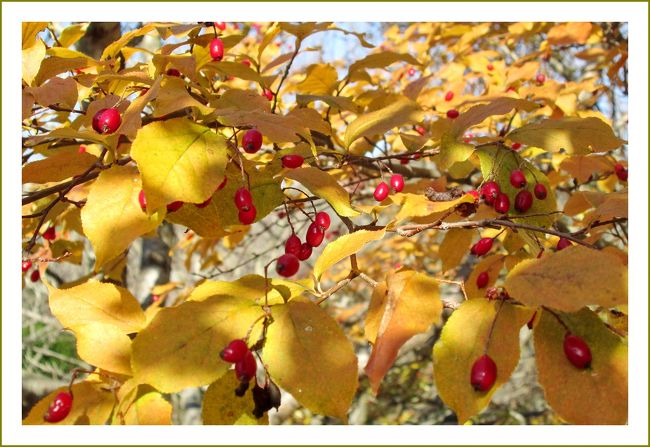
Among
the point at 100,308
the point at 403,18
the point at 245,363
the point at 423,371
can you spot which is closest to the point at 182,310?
the point at 245,363

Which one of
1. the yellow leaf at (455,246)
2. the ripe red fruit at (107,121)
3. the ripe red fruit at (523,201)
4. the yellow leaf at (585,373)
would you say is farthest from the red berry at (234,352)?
the yellow leaf at (455,246)

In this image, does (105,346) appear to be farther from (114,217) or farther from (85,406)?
(114,217)

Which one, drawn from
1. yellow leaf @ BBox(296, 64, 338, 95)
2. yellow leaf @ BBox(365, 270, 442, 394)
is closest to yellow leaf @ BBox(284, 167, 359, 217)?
yellow leaf @ BBox(365, 270, 442, 394)

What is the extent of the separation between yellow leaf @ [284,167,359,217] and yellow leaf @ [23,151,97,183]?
506 millimetres

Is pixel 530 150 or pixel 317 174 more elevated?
pixel 317 174

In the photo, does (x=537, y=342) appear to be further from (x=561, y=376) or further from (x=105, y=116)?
(x=105, y=116)

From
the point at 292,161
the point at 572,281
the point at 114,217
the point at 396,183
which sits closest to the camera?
the point at 572,281

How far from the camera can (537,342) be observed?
79cm

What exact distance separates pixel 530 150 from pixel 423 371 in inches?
173

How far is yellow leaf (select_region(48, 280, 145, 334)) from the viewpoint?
1064 mm

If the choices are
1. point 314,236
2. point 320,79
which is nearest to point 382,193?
point 314,236

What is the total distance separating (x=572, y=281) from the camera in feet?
2.43

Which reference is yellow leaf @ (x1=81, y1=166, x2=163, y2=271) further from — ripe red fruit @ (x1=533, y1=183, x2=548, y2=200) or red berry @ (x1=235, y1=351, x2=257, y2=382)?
ripe red fruit @ (x1=533, y1=183, x2=548, y2=200)

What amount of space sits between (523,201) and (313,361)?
715 millimetres
